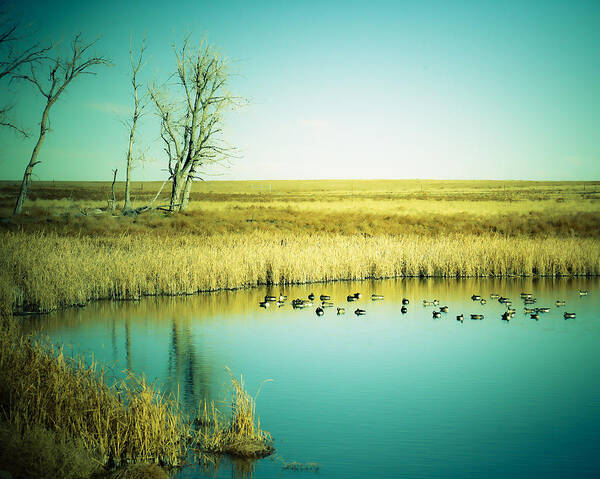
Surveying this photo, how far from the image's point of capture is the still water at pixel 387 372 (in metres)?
7.59

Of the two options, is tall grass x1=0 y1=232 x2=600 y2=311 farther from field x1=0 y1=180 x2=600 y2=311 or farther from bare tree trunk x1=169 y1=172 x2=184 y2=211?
bare tree trunk x1=169 y1=172 x2=184 y2=211

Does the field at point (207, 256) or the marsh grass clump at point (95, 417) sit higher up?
the field at point (207, 256)

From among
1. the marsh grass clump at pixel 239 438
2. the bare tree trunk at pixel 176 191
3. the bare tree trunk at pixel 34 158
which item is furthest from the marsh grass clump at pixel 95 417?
the bare tree trunk at pixel 176 191

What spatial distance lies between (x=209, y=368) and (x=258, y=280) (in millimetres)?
10309

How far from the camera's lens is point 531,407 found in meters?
9.49

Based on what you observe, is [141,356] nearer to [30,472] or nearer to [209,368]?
[209,368]

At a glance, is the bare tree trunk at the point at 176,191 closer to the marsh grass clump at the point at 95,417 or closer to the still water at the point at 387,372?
the still water at the point at 387,372

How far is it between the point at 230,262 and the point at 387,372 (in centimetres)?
1065

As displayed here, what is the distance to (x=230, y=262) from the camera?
2117 centimetres

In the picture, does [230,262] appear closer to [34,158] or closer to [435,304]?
[435,304]

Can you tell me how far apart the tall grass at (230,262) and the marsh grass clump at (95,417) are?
792cm

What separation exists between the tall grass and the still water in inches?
32.6

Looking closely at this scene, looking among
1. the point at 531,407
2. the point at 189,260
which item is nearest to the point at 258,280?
the point at 189,260

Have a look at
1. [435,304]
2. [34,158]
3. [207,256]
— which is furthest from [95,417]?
[34,158]
